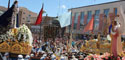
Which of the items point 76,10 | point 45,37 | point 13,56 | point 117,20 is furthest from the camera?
point 76,10

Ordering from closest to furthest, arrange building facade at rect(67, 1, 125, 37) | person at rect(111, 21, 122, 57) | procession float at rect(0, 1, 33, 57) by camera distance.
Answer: person at rect(111, 21, 122, 57), procession float at rect(0, 1, 33, 57), building facade at rect(67, 1, 125, 37)

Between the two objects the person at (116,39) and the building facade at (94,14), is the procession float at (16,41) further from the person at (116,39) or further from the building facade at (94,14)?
the building facade at (94,14)

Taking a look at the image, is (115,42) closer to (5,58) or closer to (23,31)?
(23,31)

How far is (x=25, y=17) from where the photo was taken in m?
51.0

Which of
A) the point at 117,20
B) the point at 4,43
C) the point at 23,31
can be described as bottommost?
the point at 4,43

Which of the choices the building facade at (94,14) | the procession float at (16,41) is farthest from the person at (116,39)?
the building facade at (94,14)

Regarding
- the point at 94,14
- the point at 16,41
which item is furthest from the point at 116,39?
the point at 94,14

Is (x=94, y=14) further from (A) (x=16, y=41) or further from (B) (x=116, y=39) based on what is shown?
(B) (x=116, y=39)

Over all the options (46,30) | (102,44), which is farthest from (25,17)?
(102,44)

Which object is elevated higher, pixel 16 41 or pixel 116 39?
pixel 116 39

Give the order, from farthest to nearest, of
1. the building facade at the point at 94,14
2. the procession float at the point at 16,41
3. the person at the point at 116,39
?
the building facade at the point at 94,14 < the procession float at the point at 16,41 < the person at the point at 116,39

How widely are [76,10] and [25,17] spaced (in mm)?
16047

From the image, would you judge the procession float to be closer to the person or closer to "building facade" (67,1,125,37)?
the person

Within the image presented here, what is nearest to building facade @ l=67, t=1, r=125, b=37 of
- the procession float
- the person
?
the procession float
